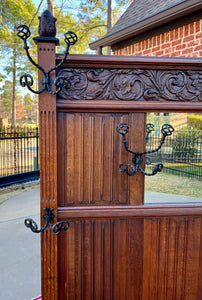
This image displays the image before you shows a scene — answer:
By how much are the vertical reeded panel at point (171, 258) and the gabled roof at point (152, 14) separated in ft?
8.84

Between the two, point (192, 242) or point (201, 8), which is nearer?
point (192, 242)

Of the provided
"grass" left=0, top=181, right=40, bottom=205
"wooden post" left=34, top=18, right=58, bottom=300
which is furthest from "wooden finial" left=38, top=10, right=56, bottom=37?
"grass" left=0, top=181, right=40, bottom=205

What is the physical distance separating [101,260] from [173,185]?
3.76 feet

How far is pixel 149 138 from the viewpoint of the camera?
182 centimetres

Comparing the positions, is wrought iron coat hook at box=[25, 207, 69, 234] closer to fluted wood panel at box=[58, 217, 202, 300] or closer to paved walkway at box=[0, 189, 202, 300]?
fluted wood panel at box=[58, 217, 202, 300]

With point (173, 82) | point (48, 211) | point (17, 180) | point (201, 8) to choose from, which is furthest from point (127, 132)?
point (17, 180)

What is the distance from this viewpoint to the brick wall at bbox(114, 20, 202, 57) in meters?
3.04

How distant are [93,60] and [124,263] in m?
1.25

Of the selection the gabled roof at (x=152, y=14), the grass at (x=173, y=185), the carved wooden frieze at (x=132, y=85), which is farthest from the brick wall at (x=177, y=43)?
the carved wooden frieze at (x=132, y=85)

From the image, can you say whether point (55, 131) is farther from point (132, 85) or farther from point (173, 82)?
point (173, 82)

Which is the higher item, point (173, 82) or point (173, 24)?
point (173, 24)

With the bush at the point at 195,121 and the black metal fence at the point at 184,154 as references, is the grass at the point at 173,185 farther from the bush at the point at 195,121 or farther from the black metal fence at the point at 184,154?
the bush at the point at 195,121

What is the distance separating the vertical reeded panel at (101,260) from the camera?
1.44 metres

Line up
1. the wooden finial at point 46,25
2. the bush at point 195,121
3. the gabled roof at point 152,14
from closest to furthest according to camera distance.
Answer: the wooden finial at point 46,25, the bush at point 195,121, the gabled roof at point 152,14
